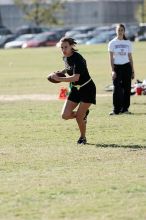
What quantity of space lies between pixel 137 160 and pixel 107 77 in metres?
19.0

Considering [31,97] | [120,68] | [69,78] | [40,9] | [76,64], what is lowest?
[40,9]

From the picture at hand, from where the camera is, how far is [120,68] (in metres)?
17.9

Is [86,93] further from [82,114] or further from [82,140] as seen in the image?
[82,140]

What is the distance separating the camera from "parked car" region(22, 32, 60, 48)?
65.2 m

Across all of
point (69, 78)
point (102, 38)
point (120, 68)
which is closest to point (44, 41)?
point (102, 38)

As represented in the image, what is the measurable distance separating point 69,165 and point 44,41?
2178 inches

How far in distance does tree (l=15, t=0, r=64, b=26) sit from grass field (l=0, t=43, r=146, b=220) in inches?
2535

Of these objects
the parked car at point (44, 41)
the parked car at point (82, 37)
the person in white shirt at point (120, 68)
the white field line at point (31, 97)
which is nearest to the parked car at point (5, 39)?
the parked car at point (44, 41)

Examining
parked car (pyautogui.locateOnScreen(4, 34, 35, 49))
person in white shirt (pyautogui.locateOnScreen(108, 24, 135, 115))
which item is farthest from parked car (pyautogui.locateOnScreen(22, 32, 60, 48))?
person in white shirt (pyautogui.locateOnScreen(108, 24, 135, 115))

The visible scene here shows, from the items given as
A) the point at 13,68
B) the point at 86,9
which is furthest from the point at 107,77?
the point at 86,9

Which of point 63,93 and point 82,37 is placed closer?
point 63,93

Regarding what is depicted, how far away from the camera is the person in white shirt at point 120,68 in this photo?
58.6 feet

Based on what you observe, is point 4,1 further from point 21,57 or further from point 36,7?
point 21,57

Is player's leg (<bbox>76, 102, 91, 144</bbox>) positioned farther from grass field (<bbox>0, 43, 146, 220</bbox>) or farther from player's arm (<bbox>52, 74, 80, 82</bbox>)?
player's arm (<bbox>52, 74, 80, 82</bbox>)
